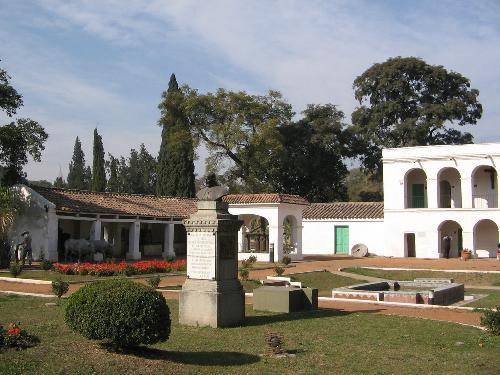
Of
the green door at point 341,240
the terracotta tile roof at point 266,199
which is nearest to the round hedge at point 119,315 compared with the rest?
the terracotta tile roof at point 266,199

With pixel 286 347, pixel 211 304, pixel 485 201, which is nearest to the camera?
pixel 286 347

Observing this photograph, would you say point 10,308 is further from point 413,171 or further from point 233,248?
point 413,171

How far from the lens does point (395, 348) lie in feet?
33.1

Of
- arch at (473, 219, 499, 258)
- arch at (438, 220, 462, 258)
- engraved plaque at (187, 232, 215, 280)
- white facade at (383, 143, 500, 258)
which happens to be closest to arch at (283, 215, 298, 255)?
white facade at (383, 143, 500, 258)

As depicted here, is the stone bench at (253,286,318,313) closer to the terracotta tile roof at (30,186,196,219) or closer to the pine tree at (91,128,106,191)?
the terracotta tile roof at (30,186,196,219)

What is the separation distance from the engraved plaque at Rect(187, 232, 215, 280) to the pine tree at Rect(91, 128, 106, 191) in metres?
40.5

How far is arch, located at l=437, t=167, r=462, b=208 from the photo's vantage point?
40281mm

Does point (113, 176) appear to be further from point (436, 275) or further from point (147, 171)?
point (436, 275)

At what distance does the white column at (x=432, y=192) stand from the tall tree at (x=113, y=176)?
3397 centimetres

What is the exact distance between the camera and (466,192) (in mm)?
38844

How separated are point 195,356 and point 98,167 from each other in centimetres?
4583

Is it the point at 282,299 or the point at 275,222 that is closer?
the point at 282,299

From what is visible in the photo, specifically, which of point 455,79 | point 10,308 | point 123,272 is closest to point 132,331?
point 10,308

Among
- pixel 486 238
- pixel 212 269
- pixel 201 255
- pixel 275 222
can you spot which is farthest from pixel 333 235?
pixel 212 269
